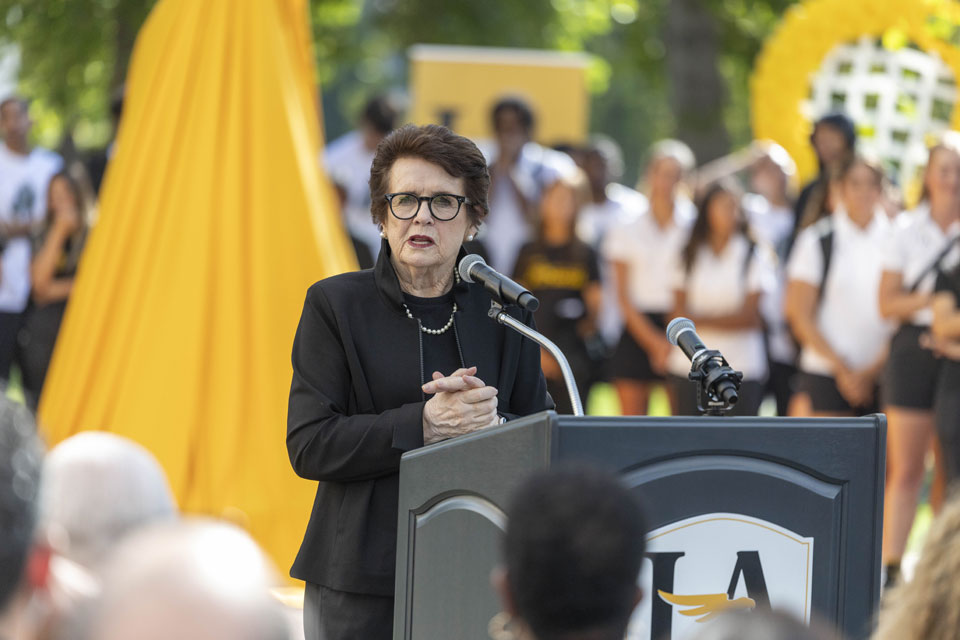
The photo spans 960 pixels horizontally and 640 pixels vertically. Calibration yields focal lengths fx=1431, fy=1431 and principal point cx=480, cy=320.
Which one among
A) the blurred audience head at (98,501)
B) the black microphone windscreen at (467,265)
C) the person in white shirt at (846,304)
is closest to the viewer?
the blurred audience head at (98,501)

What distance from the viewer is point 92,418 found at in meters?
6.39

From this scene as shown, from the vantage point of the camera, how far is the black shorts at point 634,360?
8.54 metres

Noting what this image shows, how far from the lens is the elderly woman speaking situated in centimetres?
307

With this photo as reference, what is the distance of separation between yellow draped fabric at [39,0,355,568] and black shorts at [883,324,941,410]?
8.60ft

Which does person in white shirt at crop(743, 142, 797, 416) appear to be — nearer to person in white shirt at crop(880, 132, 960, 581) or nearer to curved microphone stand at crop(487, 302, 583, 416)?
person in white shirt at crop(880, 132, 960, 581)

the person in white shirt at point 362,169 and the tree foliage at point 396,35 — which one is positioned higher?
the tree foliage at point 396,35

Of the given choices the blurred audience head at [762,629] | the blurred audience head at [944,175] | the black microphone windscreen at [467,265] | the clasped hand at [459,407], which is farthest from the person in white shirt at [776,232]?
the blurred audience head at [762,629]

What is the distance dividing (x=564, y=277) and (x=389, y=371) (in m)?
5.21

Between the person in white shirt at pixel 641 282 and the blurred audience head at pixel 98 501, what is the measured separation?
692 centimetres

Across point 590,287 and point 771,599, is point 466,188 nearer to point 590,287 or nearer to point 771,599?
point 771,599

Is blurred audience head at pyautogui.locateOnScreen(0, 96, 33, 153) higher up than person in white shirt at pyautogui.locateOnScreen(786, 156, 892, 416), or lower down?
higher up

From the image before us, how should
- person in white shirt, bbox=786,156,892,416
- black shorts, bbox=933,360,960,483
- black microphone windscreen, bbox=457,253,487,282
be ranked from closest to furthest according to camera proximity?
1. black microphone windscreen, bbox=457,253,487,282
2. black shorts, bbox=933,360,960,483
3. person in white shirt, bbox=786,156,892,416

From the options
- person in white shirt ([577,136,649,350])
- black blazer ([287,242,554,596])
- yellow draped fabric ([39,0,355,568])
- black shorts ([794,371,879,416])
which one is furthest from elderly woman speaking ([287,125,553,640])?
person in white shirt ([577,136,649,350])

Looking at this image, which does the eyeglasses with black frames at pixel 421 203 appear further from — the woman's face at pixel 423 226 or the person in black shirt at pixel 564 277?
the person in black shirt at pixel 564 277
